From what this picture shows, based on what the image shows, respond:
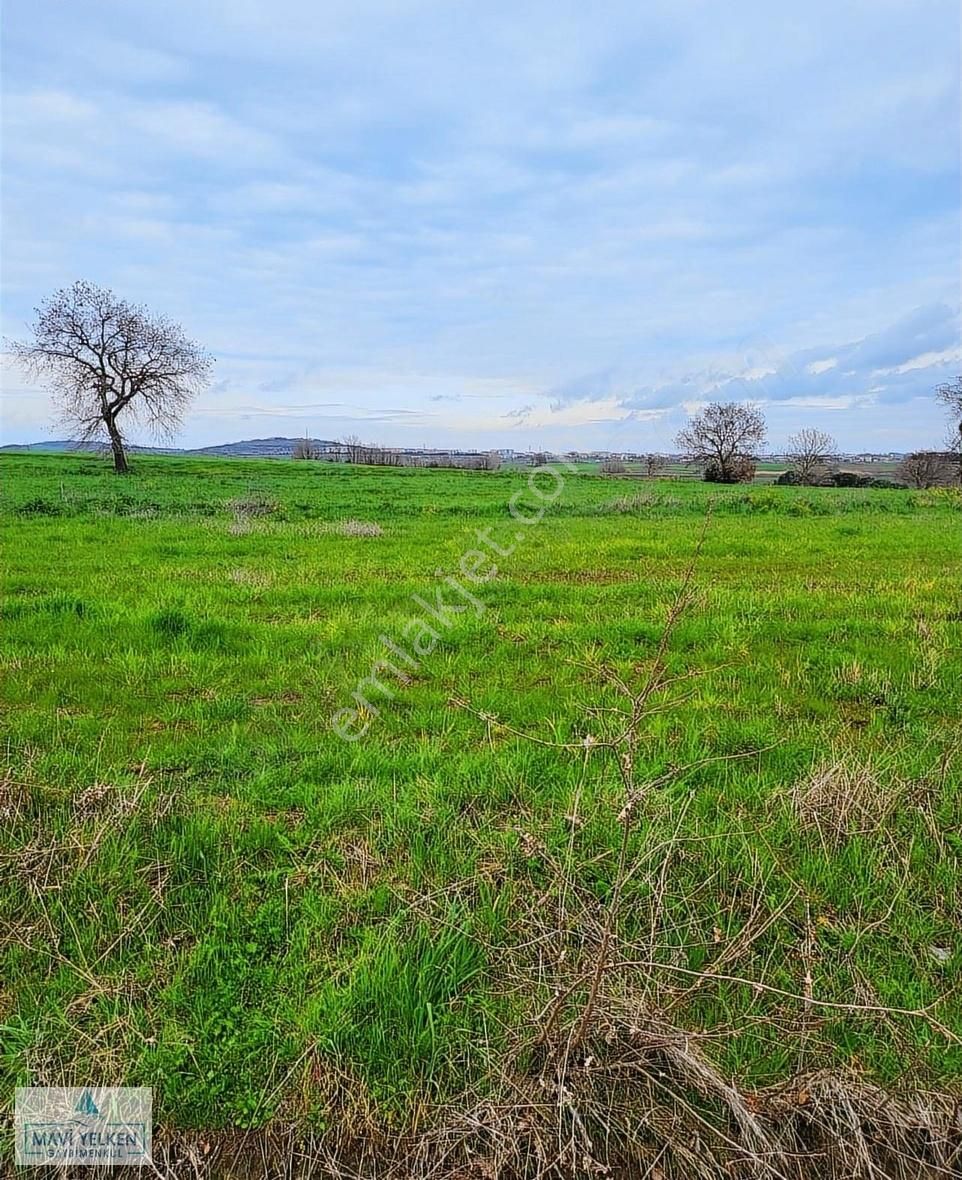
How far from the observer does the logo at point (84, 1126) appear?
2.41 m

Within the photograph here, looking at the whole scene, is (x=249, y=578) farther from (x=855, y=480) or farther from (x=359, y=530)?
(x=855, y=480)

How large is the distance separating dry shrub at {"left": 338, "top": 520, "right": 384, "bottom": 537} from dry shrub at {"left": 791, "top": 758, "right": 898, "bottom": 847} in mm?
12680

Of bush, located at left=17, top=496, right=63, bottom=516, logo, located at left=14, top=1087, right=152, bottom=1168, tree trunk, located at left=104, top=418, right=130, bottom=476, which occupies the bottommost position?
logo, located at left=14, top=1087, right=152, bottom=1168

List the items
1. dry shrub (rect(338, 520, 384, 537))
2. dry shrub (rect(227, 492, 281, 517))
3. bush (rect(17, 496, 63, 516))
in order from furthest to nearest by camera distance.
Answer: dry shrub (rect(227, 492, 281, 517))
bush (rect(17, 496, 63, 516))
dry shrub (rect(338, 520, 384, 537))

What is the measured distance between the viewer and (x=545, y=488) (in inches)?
1384

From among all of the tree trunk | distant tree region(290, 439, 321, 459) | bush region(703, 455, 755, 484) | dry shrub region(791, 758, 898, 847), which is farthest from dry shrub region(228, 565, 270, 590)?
distant tree region(290, 439, 321, 459)

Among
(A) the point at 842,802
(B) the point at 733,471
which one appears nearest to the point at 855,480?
(B) the point at 733,471

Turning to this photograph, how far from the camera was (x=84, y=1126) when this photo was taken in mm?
2465

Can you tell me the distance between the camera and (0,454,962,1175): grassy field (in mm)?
2672

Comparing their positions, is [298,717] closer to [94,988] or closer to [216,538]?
[94,988]

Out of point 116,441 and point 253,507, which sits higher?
point 116,441

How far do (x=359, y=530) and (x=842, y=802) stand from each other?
13.4 meters

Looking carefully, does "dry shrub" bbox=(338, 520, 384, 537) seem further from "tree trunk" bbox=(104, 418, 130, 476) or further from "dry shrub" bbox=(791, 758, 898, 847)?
"tree trunk" bbox=(104, 418, 130, 476)

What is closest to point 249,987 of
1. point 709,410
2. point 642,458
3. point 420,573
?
point 420,573
